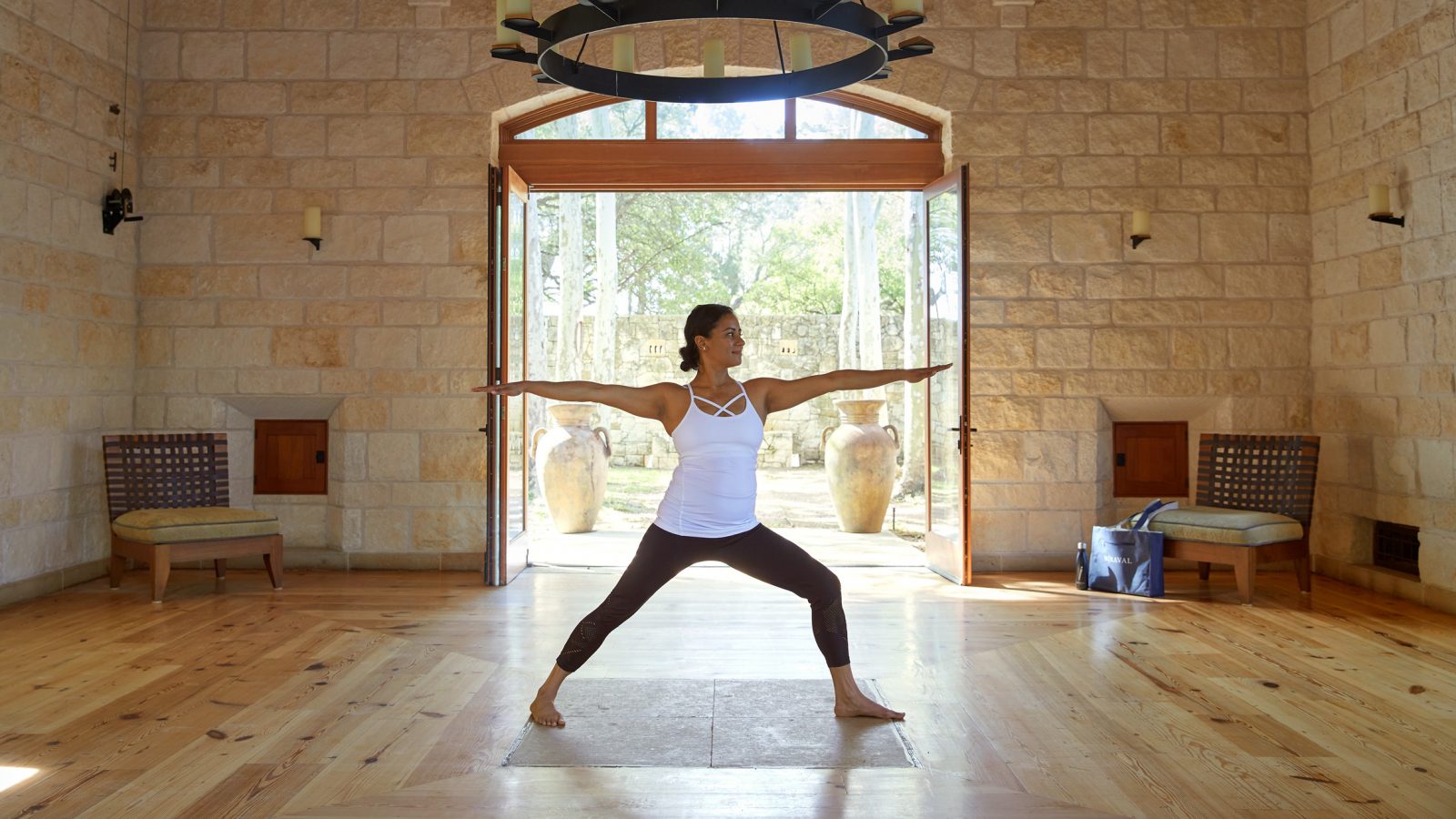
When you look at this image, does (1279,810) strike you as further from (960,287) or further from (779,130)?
(779,130)

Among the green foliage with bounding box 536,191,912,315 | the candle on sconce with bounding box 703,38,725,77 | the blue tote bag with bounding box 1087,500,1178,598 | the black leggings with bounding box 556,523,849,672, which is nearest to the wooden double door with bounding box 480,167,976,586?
the blue tote bag with bounding box 1087,500,1178,598

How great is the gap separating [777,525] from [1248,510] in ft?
14.6

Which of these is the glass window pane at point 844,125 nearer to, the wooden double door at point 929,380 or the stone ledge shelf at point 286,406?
the wooden double door at point 929,380

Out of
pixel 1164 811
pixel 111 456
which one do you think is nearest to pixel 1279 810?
pixel 1164 811

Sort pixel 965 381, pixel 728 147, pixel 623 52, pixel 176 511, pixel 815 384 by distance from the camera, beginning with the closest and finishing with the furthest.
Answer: pixel 815 384 → pixel 623 52 → pixel 176 511 → pixel 965 381 → pixel 728 147

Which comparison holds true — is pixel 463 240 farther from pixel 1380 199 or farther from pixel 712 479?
pixel 1380 199

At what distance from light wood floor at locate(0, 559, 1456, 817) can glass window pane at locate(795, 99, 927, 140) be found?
2.75 meters

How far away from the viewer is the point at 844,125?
22.3 feet

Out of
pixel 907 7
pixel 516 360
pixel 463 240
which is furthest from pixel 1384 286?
pixel 463 240

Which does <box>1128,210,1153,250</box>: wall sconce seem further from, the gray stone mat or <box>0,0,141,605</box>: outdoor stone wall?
<box>0,0,141,605</box>: outdoor stone wall

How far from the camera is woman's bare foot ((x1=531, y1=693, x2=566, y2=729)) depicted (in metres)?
3.38

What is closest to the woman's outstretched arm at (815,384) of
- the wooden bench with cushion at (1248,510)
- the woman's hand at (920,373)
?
the woman's hand at (920,373)

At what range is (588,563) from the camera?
23.3 ft

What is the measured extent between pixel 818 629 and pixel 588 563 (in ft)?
12.7
